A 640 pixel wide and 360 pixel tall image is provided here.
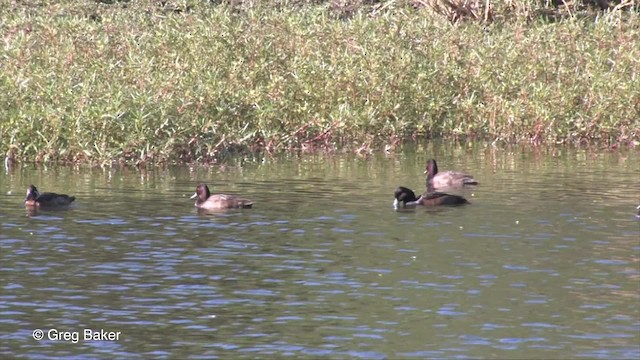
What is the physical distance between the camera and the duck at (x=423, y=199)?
22.7m

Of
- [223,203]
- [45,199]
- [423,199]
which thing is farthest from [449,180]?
[45,199]

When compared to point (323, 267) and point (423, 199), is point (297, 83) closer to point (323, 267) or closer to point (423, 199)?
point (423, 199)

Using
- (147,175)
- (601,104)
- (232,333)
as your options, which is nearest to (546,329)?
(232,333)

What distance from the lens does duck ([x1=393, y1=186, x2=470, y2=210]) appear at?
22719 millimetres

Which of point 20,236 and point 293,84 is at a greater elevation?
point 293,84

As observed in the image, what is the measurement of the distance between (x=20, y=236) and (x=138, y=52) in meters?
12.8

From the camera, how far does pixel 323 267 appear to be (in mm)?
17953

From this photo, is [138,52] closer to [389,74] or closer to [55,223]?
[389,74]

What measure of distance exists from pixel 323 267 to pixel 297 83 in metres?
13.6

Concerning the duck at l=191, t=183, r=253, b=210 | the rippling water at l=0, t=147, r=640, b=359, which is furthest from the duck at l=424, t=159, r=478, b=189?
the duck at l=191, t=183, r=253, b=210

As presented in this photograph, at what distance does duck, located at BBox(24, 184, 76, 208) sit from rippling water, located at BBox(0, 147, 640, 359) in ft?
0.57

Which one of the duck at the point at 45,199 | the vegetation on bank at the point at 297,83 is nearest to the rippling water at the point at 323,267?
the duck at the point at 45,199

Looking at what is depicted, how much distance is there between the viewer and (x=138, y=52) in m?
32.6

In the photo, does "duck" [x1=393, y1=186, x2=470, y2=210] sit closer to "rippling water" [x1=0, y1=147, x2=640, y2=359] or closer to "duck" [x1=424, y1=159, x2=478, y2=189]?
"rippling water" [x1=0, y1=147, x2=640, y2=359]
